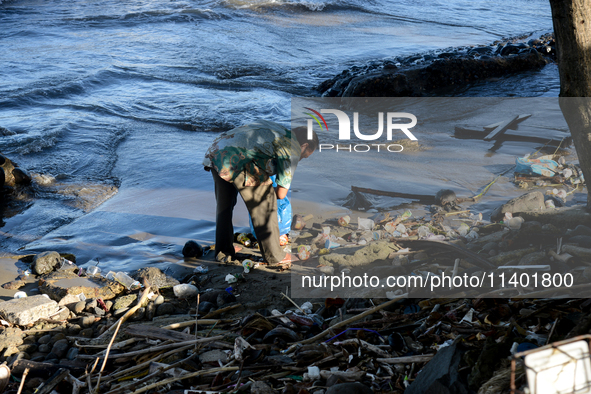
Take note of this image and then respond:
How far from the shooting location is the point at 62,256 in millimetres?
5020

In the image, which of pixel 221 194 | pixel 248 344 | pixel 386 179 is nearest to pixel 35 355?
pixel 248 344

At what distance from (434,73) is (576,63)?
8766 mm

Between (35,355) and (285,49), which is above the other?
(285,49)

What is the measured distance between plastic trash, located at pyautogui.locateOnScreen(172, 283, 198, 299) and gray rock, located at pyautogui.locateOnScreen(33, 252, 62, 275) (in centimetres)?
148

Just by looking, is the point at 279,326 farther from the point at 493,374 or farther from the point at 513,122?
the point at 513,122

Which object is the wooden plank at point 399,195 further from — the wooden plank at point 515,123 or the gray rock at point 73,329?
the gray rock at point 73,329

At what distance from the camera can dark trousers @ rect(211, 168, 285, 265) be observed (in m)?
4.57

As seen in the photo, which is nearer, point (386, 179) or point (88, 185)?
point (386, 179)

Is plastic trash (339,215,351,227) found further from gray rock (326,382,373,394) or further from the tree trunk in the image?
gray rock (326,382,373,394)

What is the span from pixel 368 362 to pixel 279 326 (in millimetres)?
755

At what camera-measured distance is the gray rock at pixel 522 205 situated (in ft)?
12.4

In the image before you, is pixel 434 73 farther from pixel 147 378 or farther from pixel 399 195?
pixel 147 378

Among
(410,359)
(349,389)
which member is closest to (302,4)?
(410,359)

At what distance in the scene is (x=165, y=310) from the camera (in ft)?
12.4
